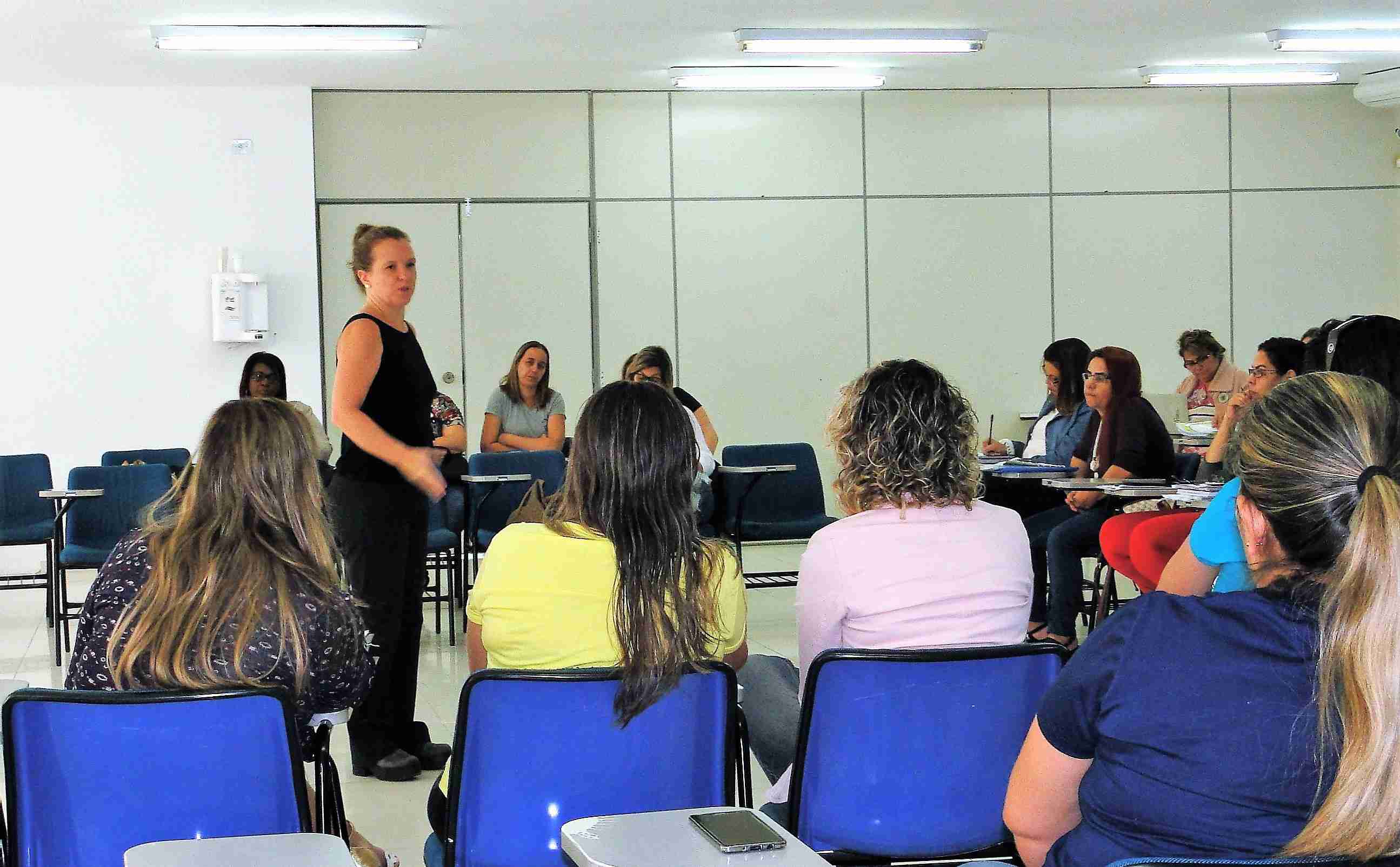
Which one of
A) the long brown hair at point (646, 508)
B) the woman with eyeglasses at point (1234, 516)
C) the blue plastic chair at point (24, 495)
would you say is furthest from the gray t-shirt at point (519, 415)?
the long brown hair at point (646, 508)

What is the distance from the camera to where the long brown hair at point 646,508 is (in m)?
2.20

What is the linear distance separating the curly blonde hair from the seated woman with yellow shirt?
402 millimetres

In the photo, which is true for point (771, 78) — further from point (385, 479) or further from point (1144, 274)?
point (385, 479)

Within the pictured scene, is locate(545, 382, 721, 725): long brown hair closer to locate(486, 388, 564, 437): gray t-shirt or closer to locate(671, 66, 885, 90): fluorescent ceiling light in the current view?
locate(486, 388, 564, 437): gray t-shirt

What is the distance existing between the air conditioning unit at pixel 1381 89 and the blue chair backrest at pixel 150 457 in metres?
7.87

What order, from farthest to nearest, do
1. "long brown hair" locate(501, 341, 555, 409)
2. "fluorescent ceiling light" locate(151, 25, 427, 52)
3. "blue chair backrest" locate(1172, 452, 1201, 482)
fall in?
1. "long brown hair" locate(501, 341, 555, 409)
2. "fluorescent ceiling light" locate(151, 25, 427, 52)
3. "blue chair backrest" locate(1172, 452, 1201, 482)

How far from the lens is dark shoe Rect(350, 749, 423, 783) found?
379 centimetres

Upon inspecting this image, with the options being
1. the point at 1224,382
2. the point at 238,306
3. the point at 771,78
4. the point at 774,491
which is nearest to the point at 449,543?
the point at 774,491

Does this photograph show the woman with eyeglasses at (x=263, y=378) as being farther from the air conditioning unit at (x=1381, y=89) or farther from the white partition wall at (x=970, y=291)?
the air conditioning unit at (x=1381, y=89)

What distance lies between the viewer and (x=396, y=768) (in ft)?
12.4

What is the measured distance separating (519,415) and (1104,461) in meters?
3.22

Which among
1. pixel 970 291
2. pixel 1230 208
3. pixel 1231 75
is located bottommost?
pixel 970 291

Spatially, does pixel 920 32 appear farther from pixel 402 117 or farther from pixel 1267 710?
pixel 1267 710

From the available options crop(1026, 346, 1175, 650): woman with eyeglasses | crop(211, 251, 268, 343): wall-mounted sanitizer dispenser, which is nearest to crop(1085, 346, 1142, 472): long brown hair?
crop(1026, 346, 1175, 650): woman with eyeglasses
